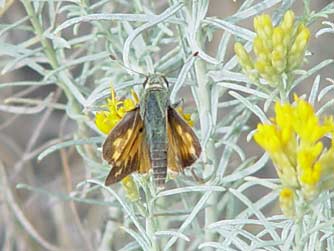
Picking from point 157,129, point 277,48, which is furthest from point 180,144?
point 277,48

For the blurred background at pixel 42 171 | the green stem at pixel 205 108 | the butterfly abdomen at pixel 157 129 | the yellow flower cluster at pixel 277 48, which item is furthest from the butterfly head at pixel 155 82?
the blurred background at pixel 42 171

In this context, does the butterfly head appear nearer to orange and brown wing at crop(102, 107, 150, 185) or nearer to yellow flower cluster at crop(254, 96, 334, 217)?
orange and brown wing at crop(102, 107, 150, 185)

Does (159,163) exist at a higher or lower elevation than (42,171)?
lower

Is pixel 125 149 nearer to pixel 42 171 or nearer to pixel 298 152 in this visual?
pixel 298 152

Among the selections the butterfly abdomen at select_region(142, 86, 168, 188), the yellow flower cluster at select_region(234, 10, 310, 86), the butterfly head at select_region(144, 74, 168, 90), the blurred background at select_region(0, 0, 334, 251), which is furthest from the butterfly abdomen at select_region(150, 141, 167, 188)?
the blurred background at select_region(0, 0, 334, 251)

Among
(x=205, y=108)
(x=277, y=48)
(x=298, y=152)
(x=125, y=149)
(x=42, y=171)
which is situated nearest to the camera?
(x=298, y=152)

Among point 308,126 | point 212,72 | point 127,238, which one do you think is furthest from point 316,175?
point 127,238
